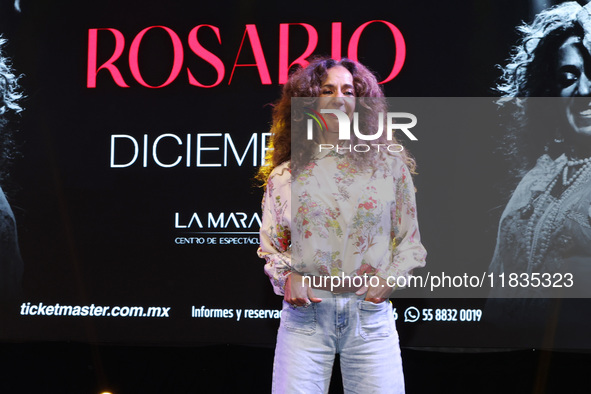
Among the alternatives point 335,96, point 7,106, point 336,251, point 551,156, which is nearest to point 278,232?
point 336,251

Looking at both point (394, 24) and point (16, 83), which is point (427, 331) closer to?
point (394, 24)

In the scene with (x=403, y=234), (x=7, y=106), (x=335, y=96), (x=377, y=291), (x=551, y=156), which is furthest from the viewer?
(x=7, y=106)

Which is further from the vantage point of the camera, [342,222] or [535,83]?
[535,83]

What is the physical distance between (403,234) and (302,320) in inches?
15.1

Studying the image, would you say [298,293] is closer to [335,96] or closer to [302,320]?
[302,320]

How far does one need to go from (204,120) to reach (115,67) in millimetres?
565

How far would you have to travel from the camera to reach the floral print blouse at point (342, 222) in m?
1.95

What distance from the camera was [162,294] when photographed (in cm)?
361

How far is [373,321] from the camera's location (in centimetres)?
190

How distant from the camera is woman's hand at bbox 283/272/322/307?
190 cm

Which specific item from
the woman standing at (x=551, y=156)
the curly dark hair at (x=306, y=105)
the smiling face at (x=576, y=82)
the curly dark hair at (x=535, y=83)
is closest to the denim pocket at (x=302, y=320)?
the curly dark hair at (x=306, y=105)

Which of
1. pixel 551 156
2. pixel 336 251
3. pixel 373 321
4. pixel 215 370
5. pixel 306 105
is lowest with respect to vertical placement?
pixel 215 370

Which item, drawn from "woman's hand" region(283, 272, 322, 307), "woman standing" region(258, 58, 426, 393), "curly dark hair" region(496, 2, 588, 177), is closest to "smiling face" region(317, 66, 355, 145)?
"woman standing" region(258, 58, 426, 393)

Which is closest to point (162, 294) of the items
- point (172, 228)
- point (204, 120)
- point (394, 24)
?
point (172, 228)
